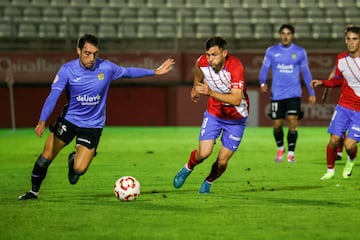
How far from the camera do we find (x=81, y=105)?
10.6 metres

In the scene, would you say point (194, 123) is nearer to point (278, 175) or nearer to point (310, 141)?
point (310, 141)

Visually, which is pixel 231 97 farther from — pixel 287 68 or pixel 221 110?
pixel 287 68

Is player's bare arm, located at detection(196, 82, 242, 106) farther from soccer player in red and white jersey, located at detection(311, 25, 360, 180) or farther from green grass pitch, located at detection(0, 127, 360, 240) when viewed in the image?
soccer player in red and white jersey, located at detection(311, 25, 360, 180)

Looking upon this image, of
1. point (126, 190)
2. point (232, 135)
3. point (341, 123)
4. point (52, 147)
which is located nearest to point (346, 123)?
point (341, 123)

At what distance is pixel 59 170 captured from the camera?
14.7m

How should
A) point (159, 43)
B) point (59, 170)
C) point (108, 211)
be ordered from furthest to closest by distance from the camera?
1. point (159, 43)
2. point (59, 170)
3. point (108, 211)

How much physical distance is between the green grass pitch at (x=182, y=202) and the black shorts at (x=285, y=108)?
0.92 metres

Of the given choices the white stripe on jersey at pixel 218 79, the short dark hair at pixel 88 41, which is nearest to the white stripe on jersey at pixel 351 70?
the white stripe on jersey at pixel 218 79

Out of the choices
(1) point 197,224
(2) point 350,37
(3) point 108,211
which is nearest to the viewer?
(1) point 197,224

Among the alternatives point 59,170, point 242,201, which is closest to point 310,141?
point 59,170

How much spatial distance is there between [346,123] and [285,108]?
4015 millimetres

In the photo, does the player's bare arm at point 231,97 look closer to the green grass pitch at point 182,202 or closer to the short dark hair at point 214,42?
the short dark hair at point 214,42

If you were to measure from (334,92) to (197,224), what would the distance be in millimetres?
18839

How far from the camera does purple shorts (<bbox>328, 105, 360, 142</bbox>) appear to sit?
12.5 m
